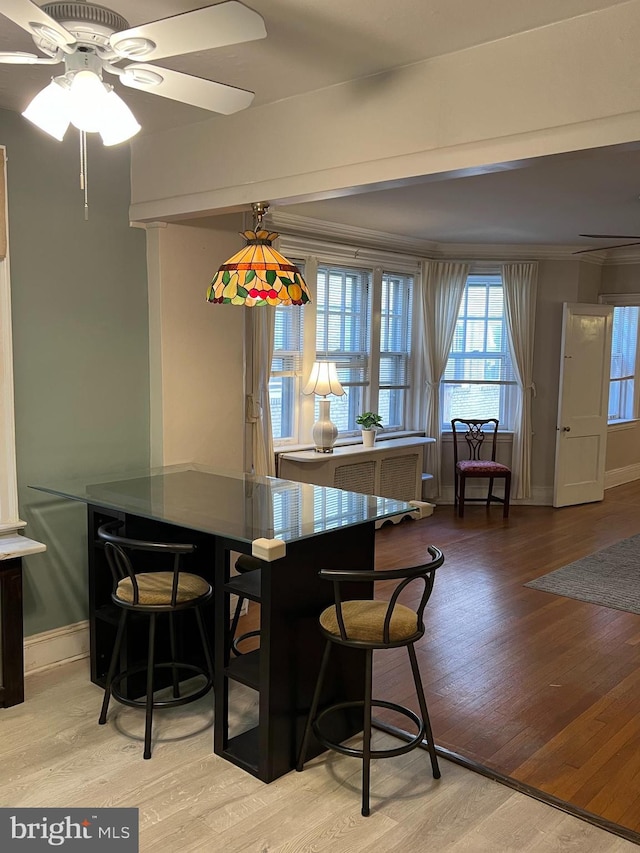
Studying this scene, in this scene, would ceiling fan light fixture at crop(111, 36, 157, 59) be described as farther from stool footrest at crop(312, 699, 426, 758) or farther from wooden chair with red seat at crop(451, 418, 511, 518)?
wooden chair with red seat at crop(451, 418, 511, 518)

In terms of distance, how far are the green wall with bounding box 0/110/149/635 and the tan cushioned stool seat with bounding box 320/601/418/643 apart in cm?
161

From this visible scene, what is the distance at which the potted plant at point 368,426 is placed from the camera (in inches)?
247

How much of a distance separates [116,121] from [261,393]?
3169 mm

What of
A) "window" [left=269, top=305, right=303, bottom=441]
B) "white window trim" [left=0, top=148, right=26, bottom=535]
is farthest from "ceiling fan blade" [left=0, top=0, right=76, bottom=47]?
"window" [left=269, top=305, right=303, bottom=441]

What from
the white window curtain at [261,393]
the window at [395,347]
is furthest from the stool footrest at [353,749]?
the window at [395,347]

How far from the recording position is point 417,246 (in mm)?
6926

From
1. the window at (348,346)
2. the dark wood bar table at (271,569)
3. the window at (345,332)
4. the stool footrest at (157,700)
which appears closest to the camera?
the dark wood bar table at (271,569)

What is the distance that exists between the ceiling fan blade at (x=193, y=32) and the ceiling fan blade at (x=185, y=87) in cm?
8

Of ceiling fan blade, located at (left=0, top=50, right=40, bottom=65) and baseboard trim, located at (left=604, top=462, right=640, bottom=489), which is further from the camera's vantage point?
baseboard trim, located at (left=604, top=462, right=640, bottom=489)

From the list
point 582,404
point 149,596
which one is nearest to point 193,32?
point 149,596

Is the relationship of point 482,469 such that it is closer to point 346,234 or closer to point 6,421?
point 346,234

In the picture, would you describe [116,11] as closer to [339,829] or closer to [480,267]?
[339,829]

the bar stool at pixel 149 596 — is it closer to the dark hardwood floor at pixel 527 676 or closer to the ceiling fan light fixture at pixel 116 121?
the dark hardwood floor at pixel 527 676

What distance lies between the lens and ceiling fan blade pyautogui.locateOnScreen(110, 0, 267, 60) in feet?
5.64
